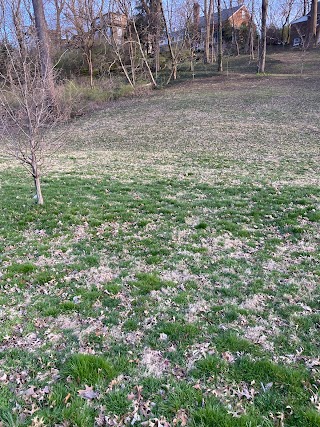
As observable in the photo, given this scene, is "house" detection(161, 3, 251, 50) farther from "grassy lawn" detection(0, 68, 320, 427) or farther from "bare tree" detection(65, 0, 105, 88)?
"grassy lawn" detection(0, 68, 320, 427)

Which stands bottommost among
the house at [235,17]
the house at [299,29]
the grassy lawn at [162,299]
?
the grassy lawn at [162,299]

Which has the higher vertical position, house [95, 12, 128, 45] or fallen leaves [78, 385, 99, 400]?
house [95, 12, 128, 45]

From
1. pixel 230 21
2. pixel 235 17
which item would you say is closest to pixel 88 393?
pixel 230 21

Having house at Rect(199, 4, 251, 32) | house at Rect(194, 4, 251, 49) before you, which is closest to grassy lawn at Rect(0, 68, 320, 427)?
house at Rect(194, 4, 251, 49)

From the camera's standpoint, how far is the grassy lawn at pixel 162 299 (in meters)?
2.96

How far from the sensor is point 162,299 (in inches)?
181

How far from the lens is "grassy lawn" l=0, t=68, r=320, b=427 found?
296 cm

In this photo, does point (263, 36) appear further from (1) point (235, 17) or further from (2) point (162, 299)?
(2) point (162, 299)

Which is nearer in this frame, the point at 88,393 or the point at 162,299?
the point at 88,393

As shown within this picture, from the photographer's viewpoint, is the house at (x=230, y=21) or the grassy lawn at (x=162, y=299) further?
the house at (x=230, y=21)

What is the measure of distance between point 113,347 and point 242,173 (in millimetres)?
9415

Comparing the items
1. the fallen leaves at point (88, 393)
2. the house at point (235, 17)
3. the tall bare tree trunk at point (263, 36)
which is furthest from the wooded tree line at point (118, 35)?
the fallen leaves at point (88, 393)

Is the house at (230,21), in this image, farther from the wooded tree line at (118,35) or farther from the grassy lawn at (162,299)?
the grassy lawn at (162,299)

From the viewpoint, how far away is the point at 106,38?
3058 cm
